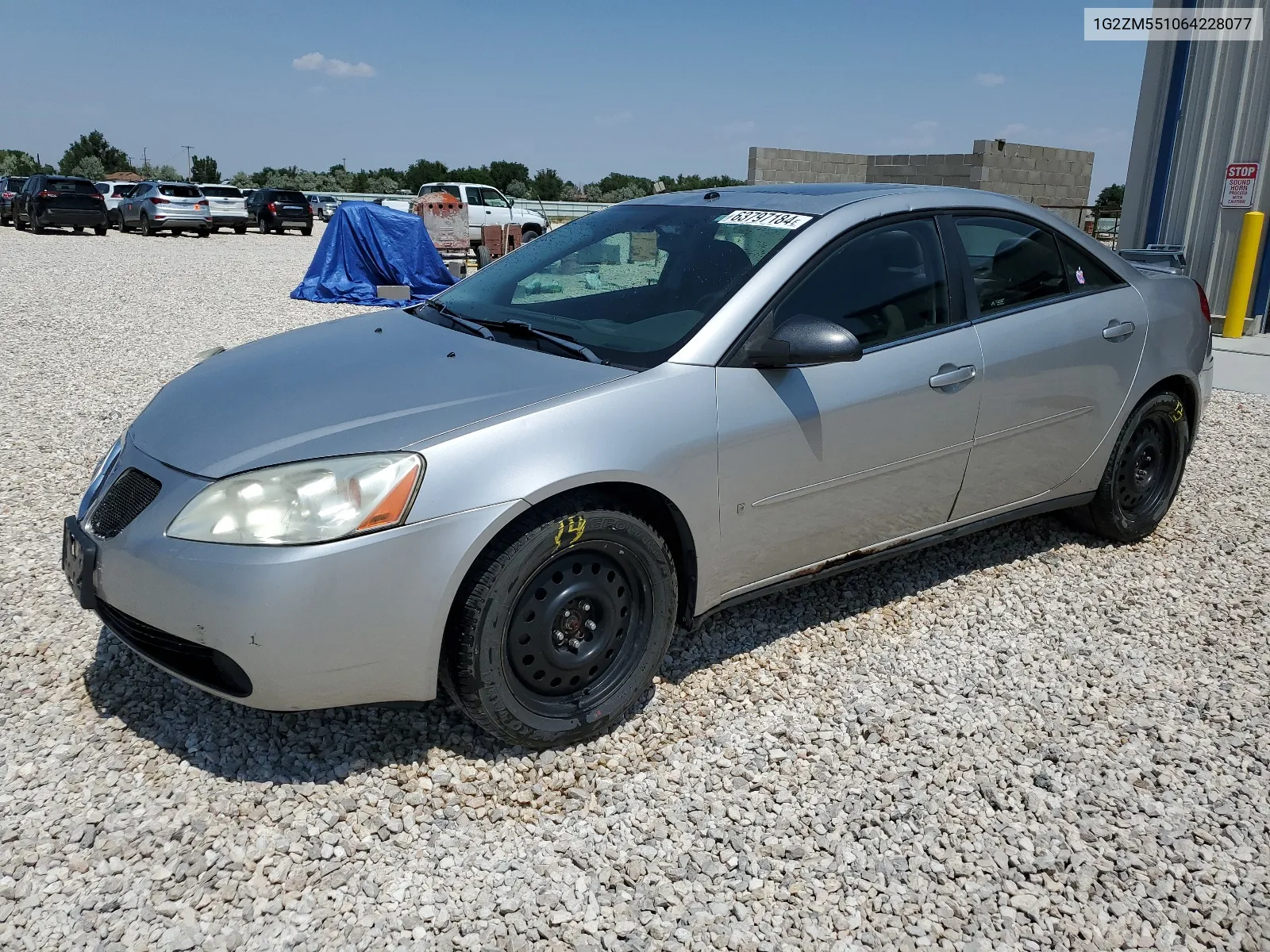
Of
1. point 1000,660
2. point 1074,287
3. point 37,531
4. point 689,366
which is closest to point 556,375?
point 689,366

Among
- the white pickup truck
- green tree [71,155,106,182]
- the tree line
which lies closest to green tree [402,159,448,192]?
the tree line

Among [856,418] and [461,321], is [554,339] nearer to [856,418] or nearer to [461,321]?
[461,321]

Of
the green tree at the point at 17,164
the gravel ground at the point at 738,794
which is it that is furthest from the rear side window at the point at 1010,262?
the green tree at the point at 17,164

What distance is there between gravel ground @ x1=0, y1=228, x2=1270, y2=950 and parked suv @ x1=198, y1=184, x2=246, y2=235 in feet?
95.8

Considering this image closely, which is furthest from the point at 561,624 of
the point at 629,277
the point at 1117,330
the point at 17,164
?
the point at 17,164

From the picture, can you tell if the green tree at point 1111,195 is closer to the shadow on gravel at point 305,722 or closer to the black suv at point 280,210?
the black suv at point 280,210

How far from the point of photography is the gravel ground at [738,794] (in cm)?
237

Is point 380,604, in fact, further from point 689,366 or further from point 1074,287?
point 1074,287

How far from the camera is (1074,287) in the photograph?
13.7 ft

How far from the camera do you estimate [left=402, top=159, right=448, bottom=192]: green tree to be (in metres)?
64.1

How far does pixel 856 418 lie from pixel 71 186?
29.8m

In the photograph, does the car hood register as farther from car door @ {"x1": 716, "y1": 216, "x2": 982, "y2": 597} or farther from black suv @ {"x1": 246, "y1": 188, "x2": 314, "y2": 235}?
black suv @ {"x1": 246, "y1": 188, "x2": 314, "y2": 235}

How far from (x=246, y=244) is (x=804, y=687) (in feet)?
87.1

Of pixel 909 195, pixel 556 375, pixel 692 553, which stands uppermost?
pixel 909 195
